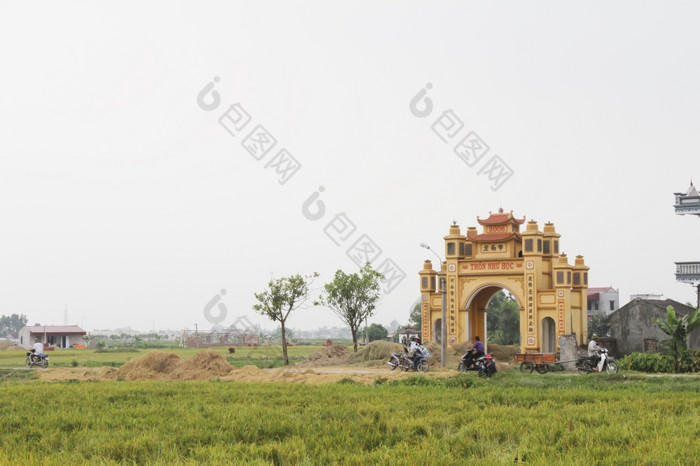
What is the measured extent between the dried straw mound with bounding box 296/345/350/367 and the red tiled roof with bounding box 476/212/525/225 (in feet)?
28.8

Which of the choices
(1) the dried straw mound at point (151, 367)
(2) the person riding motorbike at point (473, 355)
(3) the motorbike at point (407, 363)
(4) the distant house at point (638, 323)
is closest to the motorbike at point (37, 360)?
(1) the dried straw mound at point (151, 367)

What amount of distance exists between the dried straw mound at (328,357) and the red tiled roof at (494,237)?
793 cm

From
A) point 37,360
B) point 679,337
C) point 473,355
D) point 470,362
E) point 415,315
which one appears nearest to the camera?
point 473,355

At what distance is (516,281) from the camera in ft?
106

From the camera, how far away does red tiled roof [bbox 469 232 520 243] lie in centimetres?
3256

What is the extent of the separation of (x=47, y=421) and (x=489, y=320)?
5447 cm

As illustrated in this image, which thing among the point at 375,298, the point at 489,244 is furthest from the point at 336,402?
the point at 375,298

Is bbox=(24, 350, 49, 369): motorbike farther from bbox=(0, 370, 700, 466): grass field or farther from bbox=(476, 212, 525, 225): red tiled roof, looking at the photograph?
bbox=(476, 212, 525, 225): red tiled roof

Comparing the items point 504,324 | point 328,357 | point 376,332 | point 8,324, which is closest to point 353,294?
point 328,357

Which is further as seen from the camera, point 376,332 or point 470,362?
point 376,332

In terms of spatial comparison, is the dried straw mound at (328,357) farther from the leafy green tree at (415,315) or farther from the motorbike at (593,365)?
the leafy green tree at (415,315)

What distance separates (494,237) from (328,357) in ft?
30.5

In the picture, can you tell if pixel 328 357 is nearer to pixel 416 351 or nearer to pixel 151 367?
pixel 416 351

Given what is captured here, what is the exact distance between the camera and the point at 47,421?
1172 cm
